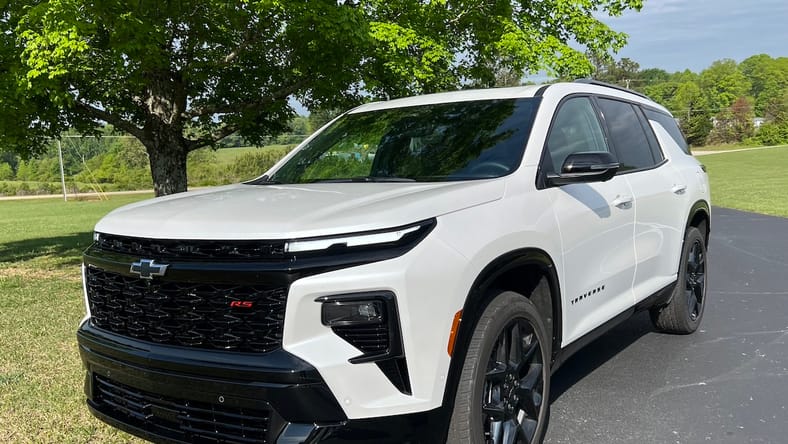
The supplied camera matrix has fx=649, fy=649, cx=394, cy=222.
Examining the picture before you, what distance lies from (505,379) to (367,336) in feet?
3.04

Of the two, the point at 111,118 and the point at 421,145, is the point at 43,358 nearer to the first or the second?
the point at 421,145

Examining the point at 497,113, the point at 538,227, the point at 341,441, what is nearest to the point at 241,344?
the point at 341,441

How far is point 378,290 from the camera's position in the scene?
2.38m

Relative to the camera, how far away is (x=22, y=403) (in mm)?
4238

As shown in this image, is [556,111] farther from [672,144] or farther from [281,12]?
[281,12]

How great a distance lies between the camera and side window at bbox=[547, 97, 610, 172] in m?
3.72

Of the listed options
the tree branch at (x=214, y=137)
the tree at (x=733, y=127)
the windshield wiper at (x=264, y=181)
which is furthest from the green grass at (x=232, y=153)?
the tree at (x=733, y=127)

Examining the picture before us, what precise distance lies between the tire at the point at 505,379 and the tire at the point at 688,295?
8.34ft

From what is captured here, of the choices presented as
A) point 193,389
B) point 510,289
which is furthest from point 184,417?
point 510,289

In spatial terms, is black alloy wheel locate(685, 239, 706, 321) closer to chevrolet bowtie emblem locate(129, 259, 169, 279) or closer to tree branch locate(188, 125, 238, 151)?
chevrolet bowtie emblem locate(129, 259, 169, 279)

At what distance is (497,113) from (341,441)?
2.22 metres

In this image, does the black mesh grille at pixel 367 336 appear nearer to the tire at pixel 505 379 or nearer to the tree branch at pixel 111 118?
the tire at pixel 505 379

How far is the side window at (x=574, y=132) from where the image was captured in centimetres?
372

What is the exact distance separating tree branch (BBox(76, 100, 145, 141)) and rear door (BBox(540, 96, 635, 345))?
902 cm
